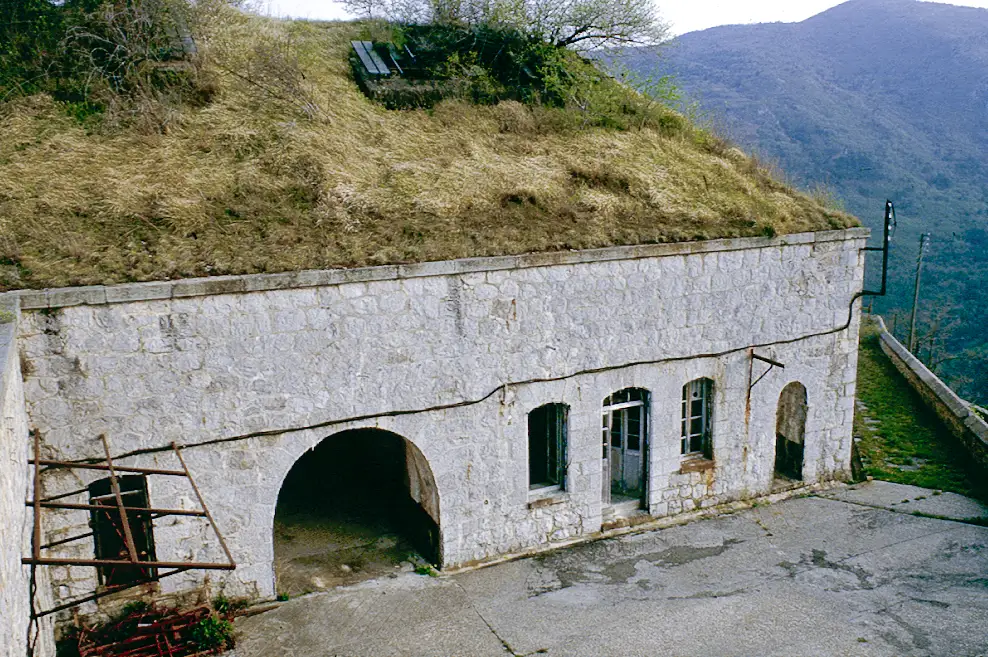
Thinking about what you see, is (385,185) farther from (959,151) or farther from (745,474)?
(959,151)

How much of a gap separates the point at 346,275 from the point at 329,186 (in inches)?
71.9

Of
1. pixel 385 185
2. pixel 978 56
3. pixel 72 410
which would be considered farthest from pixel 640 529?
pixel 978 56

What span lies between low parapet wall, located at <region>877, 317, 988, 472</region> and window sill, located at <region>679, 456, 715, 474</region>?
18.1 feet

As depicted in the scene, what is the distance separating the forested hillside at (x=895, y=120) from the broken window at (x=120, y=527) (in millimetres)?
29962

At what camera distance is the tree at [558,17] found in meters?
14.9

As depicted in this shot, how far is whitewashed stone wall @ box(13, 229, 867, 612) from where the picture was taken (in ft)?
26.2

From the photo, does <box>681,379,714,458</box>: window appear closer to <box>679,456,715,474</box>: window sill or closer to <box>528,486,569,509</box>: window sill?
<box>679,456,715,474</box>: window sill

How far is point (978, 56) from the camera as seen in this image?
82.2 m

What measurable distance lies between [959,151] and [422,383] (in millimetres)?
75382

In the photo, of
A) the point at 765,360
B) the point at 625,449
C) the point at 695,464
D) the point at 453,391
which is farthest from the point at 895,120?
the point at 453,391

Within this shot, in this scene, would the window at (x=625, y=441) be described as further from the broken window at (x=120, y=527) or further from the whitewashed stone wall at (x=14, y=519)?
the whitewashed stone wall at (x=14, y=519)

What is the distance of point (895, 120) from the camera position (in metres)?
74.1

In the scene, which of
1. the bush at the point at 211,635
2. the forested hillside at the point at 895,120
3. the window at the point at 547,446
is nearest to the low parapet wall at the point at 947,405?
the window at the point at 547,446

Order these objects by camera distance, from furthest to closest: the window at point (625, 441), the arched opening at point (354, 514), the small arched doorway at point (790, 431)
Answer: the small arched doorway at point (790, 431) → the window at point (625, 441) → the arched opening at point (354, 514)
